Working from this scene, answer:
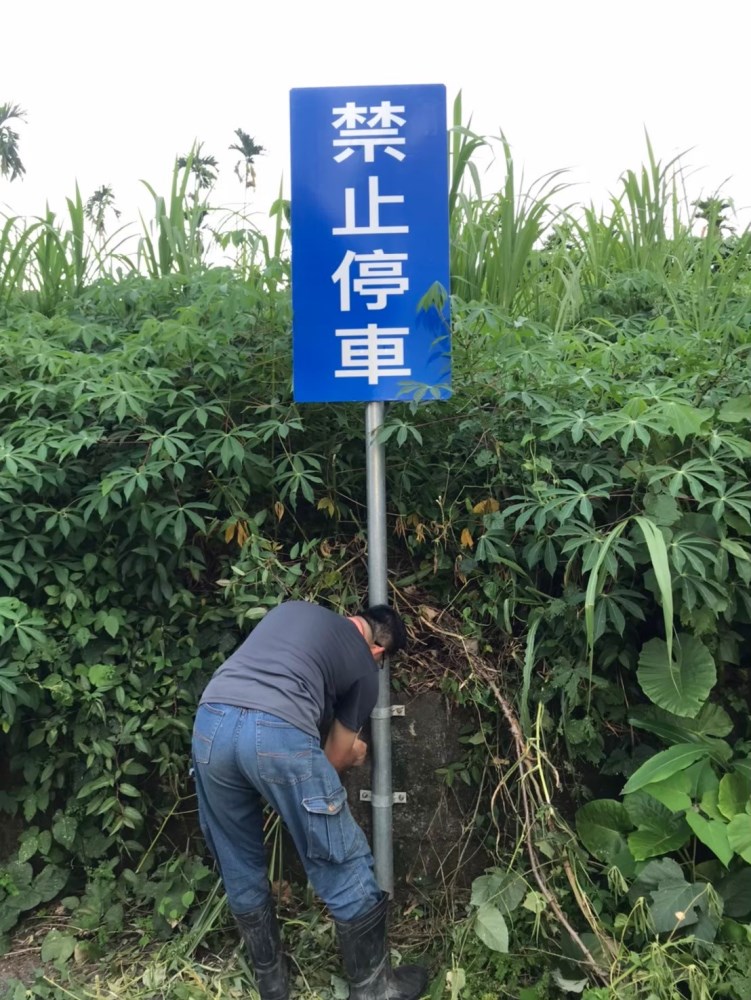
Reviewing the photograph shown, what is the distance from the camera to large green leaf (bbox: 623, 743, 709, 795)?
2479 millimetres

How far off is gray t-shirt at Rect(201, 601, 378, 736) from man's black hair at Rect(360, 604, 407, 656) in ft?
0.25

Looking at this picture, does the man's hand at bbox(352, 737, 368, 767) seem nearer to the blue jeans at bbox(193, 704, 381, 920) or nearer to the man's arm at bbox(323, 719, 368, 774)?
the man's arm at bbox(323, 719, 368, 774)

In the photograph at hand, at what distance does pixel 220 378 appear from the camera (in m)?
2.99

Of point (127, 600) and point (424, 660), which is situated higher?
point (127, 600)

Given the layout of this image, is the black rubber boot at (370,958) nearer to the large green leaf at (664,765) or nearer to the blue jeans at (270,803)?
the blue jeans at (270,803)

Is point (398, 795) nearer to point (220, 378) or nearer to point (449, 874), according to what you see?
point (449, 874)

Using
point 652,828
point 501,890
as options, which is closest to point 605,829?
point 652,828

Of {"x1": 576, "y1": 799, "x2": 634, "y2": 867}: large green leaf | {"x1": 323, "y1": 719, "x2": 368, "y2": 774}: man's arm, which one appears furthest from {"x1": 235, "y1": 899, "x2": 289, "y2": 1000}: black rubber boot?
{"x1": 576, "y1": 799, "x2": 634, "y2": 867}: large green leaf

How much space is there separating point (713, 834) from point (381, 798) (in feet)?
3.35

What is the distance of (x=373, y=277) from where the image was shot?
102 inches

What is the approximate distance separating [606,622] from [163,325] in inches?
73.8

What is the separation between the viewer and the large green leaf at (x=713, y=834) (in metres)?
2.37

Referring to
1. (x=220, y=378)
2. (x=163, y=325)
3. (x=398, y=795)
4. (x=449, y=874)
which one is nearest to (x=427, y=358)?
(x=220, y=378)

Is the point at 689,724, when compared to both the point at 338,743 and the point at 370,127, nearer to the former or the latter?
the point at 338,743
